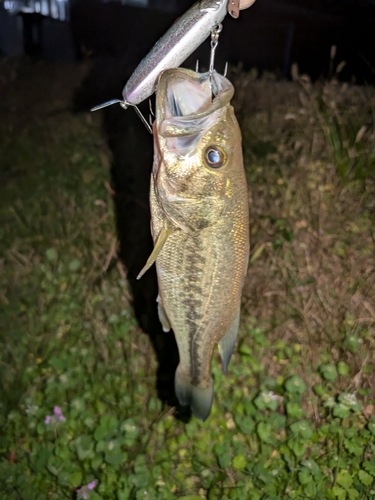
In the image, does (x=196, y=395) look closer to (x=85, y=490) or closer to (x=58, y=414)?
(x=85, y=490)

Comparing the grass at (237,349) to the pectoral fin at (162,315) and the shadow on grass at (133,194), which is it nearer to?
the shadow on grass at (133,194)

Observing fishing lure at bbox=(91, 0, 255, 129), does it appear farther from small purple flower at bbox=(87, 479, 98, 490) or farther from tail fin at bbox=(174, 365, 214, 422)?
small purple flower at bbox=(87, 479, 98, 490)

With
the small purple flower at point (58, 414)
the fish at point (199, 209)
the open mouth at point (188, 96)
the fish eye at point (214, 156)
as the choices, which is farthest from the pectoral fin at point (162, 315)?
the small purple flower at point (58, 414)

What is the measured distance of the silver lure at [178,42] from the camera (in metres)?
1.19

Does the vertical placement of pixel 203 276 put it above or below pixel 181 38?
below

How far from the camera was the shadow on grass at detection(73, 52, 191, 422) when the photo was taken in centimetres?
306

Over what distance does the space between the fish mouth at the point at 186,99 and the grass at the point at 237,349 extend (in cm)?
204

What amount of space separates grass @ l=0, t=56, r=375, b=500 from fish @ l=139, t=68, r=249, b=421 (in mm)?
1311

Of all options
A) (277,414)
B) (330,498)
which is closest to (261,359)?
(277,414)

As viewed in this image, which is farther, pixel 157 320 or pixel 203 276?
pixel 157 320

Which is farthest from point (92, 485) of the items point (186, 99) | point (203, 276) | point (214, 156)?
point (186, 99)

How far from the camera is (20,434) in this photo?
274cm

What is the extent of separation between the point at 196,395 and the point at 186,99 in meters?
1.18

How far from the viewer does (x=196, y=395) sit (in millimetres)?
1800
